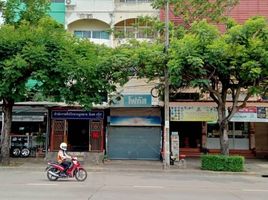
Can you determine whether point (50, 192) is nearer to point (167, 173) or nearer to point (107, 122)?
point (167, 173)

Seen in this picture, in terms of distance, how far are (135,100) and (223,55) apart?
26.6 ft

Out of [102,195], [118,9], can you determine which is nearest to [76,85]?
[118,9]

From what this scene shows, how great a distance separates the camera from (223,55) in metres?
20.5

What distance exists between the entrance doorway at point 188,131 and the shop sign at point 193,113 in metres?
3.32

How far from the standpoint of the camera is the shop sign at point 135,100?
26875 mm

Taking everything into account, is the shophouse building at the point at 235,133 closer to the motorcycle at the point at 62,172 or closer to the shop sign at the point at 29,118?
the shop sign at the point at 29,118

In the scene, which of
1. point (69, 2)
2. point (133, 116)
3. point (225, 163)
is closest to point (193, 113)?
point (133, 116)

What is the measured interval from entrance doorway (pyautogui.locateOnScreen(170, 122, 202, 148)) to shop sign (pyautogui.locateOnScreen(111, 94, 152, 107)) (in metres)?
3.69

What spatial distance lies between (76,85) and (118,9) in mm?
9624

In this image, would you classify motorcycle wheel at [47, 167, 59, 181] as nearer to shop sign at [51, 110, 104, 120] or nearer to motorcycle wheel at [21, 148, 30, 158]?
shop sign at [51, 110, 104, 120]

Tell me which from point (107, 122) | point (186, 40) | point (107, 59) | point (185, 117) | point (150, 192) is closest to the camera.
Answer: point (150, 192)

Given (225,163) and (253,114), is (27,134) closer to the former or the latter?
(225,163)

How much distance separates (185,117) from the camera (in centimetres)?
2627

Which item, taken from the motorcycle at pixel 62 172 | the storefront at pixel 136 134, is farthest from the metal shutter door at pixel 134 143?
the motorcycle at pixel 62 172
